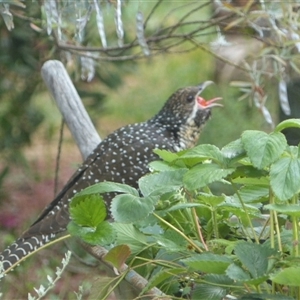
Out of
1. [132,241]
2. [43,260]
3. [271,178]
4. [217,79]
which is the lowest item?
[43,260]

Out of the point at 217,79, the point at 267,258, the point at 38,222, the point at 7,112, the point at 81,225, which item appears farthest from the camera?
the point at 217,79

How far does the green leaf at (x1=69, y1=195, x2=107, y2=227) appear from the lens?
117cm

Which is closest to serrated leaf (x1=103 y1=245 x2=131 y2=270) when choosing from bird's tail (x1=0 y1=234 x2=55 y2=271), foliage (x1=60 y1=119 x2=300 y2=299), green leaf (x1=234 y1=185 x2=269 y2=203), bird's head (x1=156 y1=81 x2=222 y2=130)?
foliage (x1=60 y1=119 x2=300 y2=299)

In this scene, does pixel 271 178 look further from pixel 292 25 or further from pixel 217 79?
pixel 217 79

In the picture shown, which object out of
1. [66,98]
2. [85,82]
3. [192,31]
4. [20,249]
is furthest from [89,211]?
[85,82]

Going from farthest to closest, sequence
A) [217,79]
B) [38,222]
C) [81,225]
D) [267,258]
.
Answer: [217,79] → [38,222] → [81,225] → [267,258]

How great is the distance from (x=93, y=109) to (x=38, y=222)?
4.41 ft

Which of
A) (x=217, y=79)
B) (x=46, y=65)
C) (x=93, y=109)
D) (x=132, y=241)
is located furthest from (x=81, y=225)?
(x=217, y=79)

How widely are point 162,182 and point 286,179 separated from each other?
0.70 feet

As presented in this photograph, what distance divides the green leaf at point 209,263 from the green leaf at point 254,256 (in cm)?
2

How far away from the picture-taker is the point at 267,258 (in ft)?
3.42

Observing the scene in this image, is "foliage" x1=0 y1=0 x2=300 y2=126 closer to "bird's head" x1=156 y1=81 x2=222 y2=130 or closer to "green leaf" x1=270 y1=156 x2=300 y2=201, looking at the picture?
"bird's head" x1=156 y1=81 x2=222 y2=130

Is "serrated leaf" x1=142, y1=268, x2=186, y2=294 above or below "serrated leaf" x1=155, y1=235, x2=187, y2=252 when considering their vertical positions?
below

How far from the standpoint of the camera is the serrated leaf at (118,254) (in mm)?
1145
